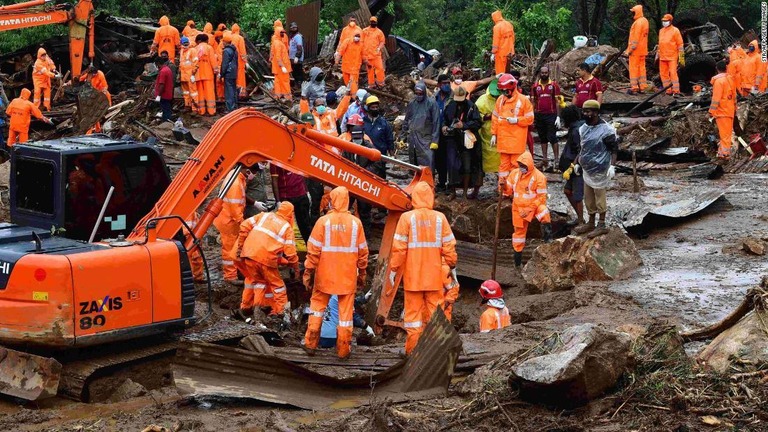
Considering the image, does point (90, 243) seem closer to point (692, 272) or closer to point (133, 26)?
point (692, 272)

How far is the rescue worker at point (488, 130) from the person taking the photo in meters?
16.4

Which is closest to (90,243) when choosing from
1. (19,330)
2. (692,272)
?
(19,330)

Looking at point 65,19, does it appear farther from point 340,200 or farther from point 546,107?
point 340,200

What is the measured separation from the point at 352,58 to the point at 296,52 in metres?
2.82

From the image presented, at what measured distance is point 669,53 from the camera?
23.1 m

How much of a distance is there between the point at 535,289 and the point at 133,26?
1809cm

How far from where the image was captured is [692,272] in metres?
13.1

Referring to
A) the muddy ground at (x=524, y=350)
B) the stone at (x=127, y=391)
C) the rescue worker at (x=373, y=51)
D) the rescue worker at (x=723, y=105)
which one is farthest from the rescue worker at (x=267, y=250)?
the rescue worker at (x=373, y=51)

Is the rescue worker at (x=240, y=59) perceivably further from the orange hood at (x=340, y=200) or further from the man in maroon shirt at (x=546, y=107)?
the orange hood at (x=340, y=200)

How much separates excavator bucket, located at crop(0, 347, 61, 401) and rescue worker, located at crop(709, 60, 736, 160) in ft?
45.1

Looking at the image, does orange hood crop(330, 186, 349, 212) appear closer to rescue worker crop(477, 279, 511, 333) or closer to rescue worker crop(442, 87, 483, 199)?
rescue worker crop(477, 279, 511, 333)

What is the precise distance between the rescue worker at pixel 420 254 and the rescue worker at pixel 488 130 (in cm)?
558

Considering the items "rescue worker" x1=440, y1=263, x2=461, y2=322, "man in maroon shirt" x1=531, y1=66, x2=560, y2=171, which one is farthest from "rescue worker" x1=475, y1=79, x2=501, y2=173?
"rescue worker" x1=440, y1=263, x2=461, y2=322

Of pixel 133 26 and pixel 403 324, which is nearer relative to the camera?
pixel 403 324
